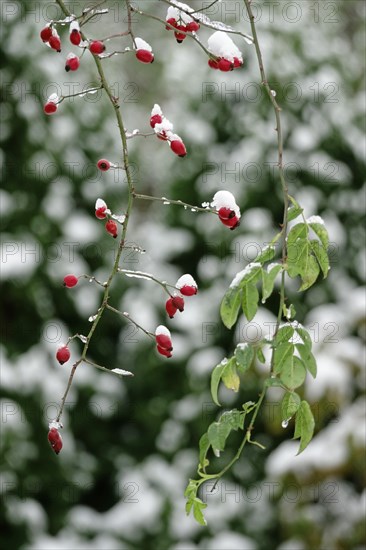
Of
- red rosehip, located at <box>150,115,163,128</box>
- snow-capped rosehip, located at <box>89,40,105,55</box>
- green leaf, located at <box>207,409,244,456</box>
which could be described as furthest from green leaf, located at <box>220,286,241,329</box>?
snow-capped rosehip, located at <box>89,40,105,55</box>

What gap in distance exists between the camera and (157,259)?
130 inches

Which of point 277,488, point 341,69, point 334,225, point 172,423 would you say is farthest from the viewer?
point 341,69

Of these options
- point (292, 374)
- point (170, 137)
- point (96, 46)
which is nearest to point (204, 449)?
point (292, 374)

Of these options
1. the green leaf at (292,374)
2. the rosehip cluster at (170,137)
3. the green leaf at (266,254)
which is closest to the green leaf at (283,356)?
the green leaf at (292,374)

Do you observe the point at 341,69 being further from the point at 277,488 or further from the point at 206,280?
the point at 277,488

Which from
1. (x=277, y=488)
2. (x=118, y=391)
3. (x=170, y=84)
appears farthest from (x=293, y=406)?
(x=170, y=84)

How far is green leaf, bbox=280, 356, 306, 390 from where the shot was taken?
3.41ft

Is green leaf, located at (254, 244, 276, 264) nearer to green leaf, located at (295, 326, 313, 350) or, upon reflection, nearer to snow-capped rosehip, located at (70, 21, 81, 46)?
green leaf, located at (295, 326, 313, 350)

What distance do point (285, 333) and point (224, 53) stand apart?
335mm

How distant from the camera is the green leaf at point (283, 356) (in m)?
1.04

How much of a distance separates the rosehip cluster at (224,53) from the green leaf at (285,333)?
1.02ft

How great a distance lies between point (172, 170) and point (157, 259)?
35cm

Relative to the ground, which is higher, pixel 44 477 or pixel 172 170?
pixel 172 170

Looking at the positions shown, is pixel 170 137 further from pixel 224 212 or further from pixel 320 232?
pixel 320 232
